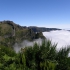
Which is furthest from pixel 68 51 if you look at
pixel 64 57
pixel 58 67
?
pixel 58 67

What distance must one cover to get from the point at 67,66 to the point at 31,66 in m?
1.46

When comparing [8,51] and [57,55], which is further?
[8,51]

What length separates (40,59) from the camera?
25.4 ft

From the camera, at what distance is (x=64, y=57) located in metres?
7.69

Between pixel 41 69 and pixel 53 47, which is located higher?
pixel 53 47

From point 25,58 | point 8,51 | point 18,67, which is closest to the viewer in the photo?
point 18,67

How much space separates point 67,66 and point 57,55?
0.79m

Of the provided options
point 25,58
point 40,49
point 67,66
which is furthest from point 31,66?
point 67,66

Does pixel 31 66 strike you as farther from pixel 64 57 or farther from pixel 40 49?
pixel 64 57

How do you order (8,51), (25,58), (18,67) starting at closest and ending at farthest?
(18,67) → (25,58) → (8,51)

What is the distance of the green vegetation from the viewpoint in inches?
280

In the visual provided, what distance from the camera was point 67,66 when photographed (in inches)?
287

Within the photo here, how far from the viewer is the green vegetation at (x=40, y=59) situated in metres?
7.11

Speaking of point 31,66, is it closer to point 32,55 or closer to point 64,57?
point 32,55
